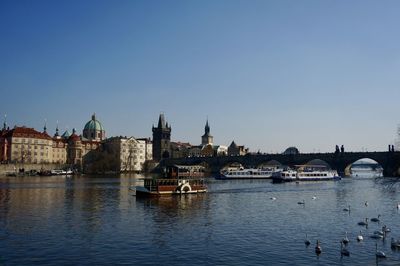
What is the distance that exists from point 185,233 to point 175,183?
38.3 m

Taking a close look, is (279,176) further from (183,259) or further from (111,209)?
(183,259)

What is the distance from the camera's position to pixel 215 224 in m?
42.2

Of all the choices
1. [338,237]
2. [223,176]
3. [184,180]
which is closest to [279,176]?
[223,176]

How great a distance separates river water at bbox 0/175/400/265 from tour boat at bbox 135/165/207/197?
34.0 ft

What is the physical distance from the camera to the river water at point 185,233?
28.7m

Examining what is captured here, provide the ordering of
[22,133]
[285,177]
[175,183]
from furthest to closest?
[22,133] < [285,177] < [175,183]

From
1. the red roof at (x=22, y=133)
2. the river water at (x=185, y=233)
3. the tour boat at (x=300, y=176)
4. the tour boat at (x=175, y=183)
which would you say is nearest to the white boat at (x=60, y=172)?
the red roof at (x=22, y=133)

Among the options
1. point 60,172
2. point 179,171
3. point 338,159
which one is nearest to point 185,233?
point 179,171

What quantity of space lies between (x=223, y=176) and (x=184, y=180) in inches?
2679

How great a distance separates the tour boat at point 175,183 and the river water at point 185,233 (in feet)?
34.0

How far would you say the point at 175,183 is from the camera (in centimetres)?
7544

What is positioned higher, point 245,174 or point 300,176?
point 245,174

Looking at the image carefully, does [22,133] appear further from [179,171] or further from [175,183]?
[175,183]

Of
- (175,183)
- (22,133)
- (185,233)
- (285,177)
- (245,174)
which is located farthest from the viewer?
(22,133)
